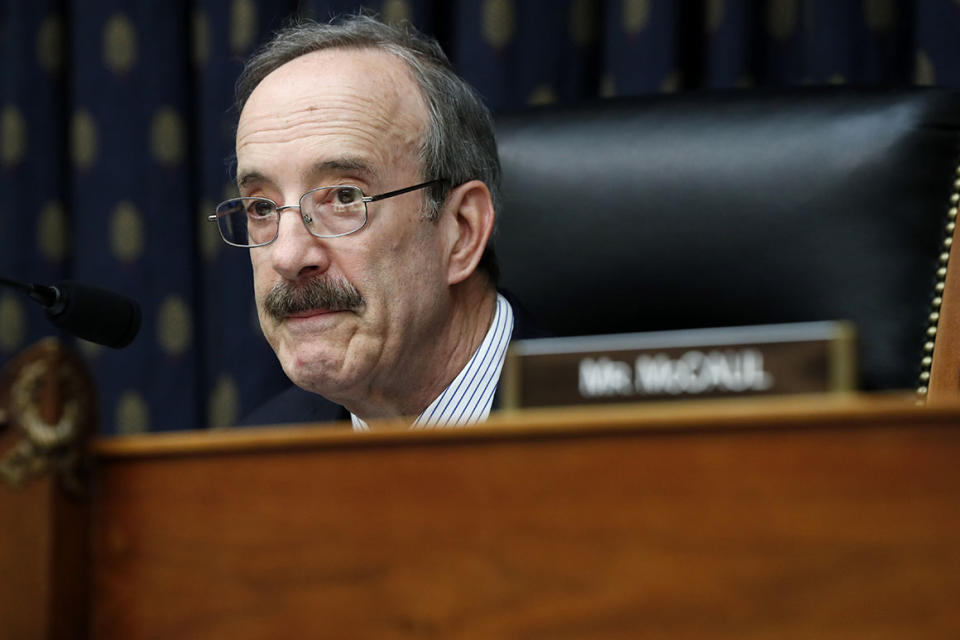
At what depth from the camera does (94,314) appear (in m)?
0.98

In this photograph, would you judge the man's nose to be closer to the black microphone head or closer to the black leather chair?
the black leather chair

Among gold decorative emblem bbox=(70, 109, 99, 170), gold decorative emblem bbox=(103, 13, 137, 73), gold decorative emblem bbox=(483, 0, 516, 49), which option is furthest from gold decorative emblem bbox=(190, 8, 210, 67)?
gold decorative emblem bbox=(483, 0, 516, 49)

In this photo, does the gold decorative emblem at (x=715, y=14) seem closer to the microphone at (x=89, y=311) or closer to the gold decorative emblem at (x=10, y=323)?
the microphone at (x=89, y=311)

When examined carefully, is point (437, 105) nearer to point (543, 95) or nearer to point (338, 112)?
point (338, 112)

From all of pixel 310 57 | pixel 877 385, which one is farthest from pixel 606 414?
pixel 310 57

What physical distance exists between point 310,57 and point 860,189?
802 millimetres

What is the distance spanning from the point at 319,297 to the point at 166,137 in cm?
102

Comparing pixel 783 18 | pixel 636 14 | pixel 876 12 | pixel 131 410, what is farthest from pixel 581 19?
pixel 131 410

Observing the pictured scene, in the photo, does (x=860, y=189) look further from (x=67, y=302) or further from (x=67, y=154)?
(x=67, y=154)

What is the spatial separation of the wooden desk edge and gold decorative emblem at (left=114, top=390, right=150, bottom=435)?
1694 mm

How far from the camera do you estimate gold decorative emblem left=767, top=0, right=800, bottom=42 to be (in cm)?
190

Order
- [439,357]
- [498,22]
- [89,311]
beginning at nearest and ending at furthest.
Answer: [89,311] → [439,357] → [498,22]

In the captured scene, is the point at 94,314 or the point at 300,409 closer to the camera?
the point at 94,314

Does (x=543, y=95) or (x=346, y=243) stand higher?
(x=543, y=95)
